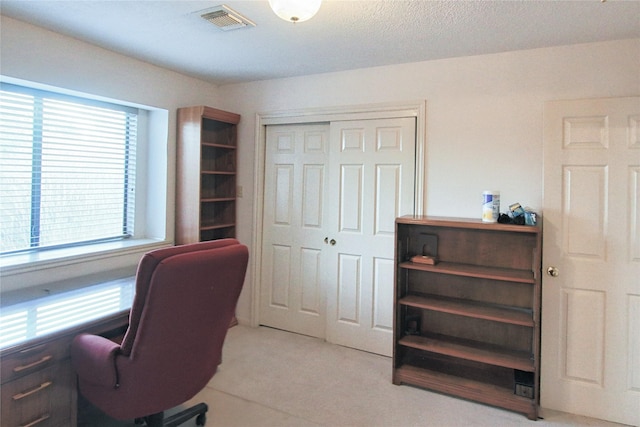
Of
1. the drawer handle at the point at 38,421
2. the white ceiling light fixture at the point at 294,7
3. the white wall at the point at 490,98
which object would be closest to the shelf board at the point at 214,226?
the white wall at the point at 490,98

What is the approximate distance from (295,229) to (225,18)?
1.95 metres

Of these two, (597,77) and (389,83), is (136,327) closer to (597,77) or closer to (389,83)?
(389,83)

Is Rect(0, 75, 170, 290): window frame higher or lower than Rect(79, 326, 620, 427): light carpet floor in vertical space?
higher

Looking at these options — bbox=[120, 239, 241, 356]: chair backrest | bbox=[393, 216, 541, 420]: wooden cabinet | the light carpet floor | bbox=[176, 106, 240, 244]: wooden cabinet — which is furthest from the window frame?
bbox=[393, 216, 541, 420]: wooden cabinet

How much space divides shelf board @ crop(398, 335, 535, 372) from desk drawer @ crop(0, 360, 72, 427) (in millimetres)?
2066

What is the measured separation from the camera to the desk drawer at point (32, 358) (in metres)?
1.61

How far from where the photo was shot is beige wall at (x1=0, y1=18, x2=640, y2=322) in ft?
8.10

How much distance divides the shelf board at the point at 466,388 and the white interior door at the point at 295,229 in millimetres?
1024

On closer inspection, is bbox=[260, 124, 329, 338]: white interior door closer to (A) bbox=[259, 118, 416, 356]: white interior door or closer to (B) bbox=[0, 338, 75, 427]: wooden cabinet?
(A) bbox=[259, 118, 416, 356]: white interior door

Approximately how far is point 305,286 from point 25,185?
2.33 meters

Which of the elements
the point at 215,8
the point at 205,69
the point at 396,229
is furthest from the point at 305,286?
the point at 215,8

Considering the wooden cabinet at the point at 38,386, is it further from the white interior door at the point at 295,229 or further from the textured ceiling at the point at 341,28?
the white interior door at the point at 295,229

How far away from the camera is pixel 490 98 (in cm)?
279

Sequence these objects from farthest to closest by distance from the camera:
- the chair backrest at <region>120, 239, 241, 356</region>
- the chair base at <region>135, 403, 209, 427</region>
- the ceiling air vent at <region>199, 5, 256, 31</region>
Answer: the ceiling air vent at <region>199, 5, 256, 31</region> < the chair base at <region>135, 403, 209, 427</region> < the chair backrest at <region>120, 239, 241, 356</region>
